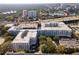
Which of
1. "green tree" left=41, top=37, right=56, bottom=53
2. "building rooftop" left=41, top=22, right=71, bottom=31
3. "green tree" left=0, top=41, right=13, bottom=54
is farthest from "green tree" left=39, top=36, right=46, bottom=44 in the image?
"green tree" left=0, top=41, right=13, bottom=54

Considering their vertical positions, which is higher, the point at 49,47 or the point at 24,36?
the point at 24,36

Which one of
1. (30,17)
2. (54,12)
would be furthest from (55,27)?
(30,17)

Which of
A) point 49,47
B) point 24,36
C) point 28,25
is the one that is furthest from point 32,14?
point 49,47

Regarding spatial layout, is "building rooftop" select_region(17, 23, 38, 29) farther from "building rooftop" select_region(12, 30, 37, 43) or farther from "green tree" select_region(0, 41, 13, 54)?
"green tree" select_region(0, 41, 13, 54)

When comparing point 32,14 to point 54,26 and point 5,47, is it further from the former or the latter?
point 5,47

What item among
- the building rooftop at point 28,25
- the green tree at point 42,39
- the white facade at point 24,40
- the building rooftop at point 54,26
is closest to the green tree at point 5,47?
the white facade at point 24,40

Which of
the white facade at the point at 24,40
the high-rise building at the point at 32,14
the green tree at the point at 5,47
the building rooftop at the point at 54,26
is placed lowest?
the green tree at the point at 5,47

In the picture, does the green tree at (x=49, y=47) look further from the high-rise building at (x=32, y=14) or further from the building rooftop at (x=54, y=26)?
the high-rise building at (x=32, y=14)

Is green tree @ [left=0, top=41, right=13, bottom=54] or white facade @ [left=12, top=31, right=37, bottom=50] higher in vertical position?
white facade @ [left=12, top=31, right=37, bottom=50]

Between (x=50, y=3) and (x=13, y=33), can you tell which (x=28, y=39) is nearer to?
(x=13, y=33)
